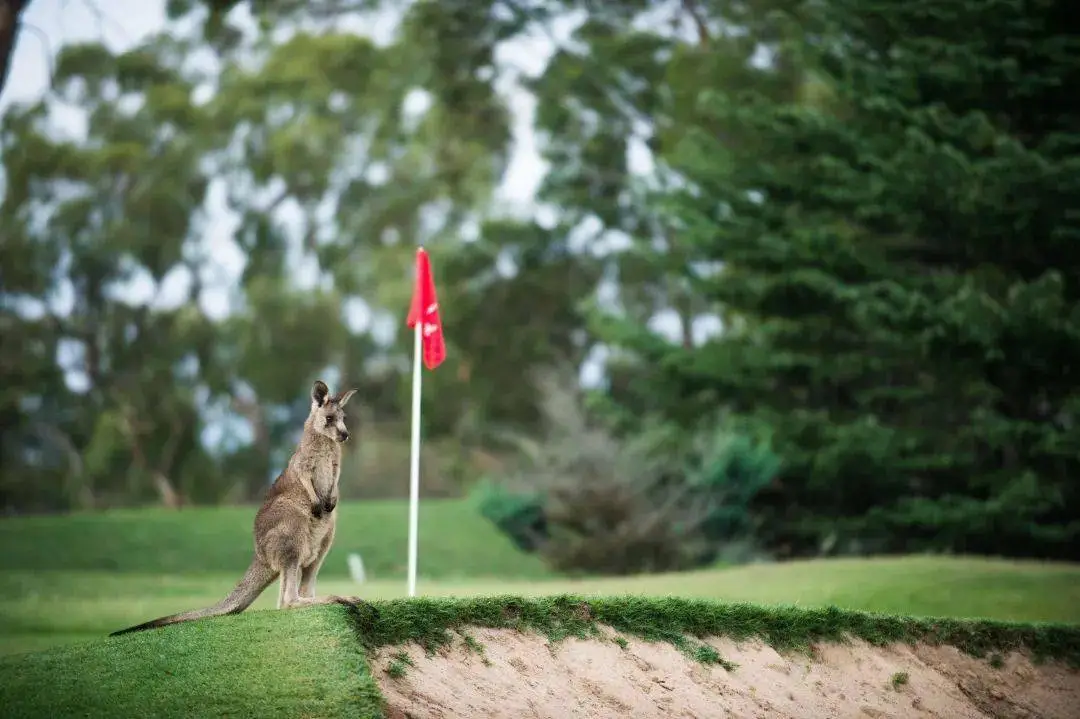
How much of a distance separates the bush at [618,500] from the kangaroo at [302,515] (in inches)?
604

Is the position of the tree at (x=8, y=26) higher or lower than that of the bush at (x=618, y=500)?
higher

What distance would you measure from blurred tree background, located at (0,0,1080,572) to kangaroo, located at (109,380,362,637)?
15.4 metres

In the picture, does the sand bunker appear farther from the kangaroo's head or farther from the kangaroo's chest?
the kangaroo's head

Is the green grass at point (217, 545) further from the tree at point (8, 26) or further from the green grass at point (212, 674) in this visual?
the green grass at point (212, 674)

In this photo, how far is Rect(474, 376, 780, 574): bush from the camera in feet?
85.8

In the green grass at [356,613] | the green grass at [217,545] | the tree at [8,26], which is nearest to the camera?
the green grass at [356,613]

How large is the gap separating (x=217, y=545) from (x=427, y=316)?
54.4 ft

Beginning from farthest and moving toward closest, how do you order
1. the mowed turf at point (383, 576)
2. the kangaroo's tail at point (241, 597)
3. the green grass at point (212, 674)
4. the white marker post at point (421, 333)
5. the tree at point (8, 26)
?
the tree at point (8, 26) → the mowed turf at point (383, 576) → the white marker post at point (421, 333) → the kangaroo's tail at point (241, 597) → the green grass at point (212, 674)

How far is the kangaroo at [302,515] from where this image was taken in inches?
419

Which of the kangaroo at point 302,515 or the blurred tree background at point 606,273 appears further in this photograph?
the blurred tree background at point 606,273

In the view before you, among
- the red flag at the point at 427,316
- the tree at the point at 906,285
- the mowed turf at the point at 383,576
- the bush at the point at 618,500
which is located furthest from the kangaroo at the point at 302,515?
the tree at the point at 906,285

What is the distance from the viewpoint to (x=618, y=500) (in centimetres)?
2606

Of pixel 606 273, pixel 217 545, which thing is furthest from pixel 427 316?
pixel 606 273

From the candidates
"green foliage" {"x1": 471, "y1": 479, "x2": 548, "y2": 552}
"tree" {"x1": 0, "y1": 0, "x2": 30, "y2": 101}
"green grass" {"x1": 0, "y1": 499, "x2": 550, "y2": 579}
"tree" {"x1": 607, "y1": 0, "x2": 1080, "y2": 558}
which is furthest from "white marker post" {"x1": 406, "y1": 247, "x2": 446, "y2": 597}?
"tree" {"x1": 607, "y1": 0, "x2": 1080, "y2": 558}
